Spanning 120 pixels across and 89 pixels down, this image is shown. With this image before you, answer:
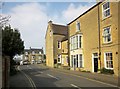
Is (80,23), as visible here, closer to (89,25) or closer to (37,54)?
(89,25)

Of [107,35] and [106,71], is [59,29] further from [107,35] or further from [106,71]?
[106,71]

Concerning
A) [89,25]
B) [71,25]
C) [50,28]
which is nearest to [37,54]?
→ [50,28]

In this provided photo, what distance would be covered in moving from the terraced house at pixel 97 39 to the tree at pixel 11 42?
9143 mm

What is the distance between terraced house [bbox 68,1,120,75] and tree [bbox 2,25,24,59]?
9143 mm

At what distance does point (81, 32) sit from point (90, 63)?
6230mm

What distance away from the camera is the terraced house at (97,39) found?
2445cm

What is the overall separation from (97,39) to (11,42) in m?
12.9

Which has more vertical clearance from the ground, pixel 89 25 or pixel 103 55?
pixel 89 25

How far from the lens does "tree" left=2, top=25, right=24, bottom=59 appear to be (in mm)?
32172

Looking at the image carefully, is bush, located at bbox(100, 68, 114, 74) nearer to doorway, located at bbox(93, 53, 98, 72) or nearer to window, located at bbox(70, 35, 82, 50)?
doorway, located at bbox(93, 53, 98, 72)

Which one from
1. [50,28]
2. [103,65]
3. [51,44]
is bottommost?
[103,65]

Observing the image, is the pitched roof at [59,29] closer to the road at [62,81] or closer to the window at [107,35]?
the window at [107,35]

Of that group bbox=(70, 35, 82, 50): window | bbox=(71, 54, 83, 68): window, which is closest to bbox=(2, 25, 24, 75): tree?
bbox=(70, 35, 82, 50): window

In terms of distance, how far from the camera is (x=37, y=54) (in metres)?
118
